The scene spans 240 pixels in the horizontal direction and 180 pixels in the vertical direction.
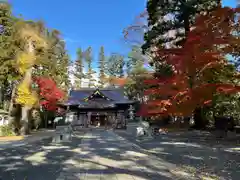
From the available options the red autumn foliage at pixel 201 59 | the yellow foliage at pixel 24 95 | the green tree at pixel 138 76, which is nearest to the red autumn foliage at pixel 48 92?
the yellow foliage at pixel 24 95

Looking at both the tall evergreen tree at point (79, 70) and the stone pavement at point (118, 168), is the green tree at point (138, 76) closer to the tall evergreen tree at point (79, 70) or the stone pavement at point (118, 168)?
the stone pavement at point (118, 168)

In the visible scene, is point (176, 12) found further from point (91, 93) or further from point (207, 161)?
point (91, 93)

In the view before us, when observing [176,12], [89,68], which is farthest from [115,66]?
[176,12]

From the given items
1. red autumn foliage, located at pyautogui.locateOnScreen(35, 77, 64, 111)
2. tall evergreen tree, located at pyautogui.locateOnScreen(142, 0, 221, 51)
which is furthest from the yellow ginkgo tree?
tall evergreen tree, located at pyautogui.locateOnScreen(142, 0, 221, 51)

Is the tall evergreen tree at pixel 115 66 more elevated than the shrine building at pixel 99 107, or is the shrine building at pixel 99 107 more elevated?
the tall evergreen tree at pixel 115 66

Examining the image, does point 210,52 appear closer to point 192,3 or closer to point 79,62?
point 192,3

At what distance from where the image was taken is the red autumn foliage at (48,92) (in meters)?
29.5

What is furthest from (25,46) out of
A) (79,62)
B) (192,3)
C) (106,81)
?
(79,62)

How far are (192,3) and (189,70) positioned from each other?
5600 millimetres

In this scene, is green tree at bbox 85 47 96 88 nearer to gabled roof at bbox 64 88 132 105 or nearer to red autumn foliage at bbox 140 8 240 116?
gabled roof at bbox 64 88 132 105

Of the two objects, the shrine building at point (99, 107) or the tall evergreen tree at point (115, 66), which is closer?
the shrine building at point (99, 107)

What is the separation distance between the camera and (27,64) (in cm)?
2388

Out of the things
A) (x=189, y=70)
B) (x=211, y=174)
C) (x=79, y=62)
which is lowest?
(x=211, y=174)

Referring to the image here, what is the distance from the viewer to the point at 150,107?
68.1ft
